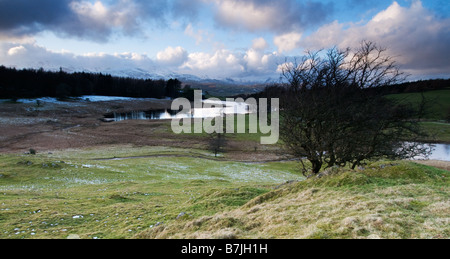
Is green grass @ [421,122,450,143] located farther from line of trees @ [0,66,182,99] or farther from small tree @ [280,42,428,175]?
line of trees @ [0,66,182,99]

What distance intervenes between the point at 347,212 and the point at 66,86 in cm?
15679

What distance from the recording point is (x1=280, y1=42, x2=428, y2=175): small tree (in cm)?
1575

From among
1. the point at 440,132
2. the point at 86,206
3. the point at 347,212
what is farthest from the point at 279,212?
the point at 440,132

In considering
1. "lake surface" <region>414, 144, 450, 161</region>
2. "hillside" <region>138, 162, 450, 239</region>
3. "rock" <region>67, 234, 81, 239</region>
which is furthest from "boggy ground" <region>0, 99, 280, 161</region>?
"rock" <region>67, 234, 81, 239</region>

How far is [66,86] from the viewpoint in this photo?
427ft

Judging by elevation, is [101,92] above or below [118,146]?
above

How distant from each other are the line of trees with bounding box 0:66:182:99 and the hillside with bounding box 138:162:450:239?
140 m

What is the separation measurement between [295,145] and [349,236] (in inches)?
478

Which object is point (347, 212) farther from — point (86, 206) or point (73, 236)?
point (86, 206)

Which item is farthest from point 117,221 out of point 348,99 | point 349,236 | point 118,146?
point 118,146

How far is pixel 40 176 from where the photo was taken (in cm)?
2330

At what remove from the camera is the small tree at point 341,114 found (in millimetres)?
15755

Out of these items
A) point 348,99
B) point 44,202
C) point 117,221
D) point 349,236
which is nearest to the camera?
point 349,236
